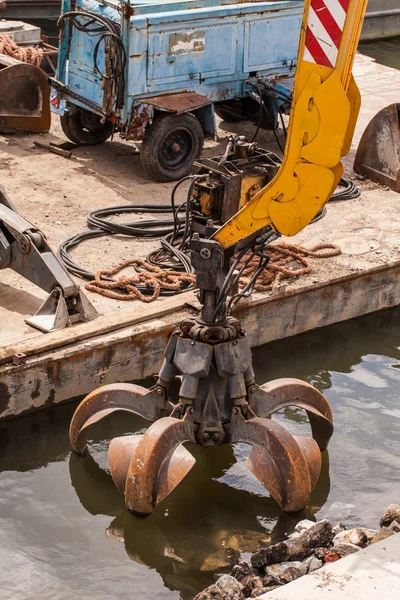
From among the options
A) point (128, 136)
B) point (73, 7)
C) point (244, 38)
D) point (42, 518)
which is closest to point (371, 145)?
point (244, 38)

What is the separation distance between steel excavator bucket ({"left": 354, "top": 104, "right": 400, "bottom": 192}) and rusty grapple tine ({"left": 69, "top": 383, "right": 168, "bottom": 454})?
5.33 meters

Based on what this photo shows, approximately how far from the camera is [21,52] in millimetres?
12430

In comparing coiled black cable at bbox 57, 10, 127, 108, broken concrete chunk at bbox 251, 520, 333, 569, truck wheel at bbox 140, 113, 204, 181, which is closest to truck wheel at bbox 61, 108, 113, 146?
coiled black cable at bbox 57, 10, 127, 108

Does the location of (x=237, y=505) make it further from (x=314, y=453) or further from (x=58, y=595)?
(x=58, y=595)

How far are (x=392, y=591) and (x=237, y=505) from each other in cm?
183

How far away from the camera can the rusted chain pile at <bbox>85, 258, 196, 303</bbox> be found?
837 cm

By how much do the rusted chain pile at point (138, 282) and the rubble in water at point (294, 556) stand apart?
2.57 meters

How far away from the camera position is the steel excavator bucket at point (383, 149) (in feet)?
36.8

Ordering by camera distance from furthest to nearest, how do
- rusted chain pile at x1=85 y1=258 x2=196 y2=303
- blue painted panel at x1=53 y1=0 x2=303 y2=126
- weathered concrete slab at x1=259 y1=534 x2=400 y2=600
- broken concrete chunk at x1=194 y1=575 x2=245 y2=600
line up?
blue painted panel at x1=53 y1=0 x2=303 y2=126, rusted chain pile at x1=85 y1=258 x2=196 y2=303, broken concrete chunk at x1=194 y1=575 x2=245 y2=600, weathered concrete slab at x1=259 y1=534 x2=400 y2=600

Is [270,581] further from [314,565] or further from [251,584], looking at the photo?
[314,565]

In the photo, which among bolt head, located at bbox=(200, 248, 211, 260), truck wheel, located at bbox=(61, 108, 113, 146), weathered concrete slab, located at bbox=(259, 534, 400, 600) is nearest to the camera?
weathered concrete slab, located at bbox=(259, 534, 400, 600)

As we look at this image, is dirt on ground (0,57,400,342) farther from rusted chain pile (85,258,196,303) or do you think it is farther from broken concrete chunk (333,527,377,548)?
broken concrete chunk (333,527,377,548)

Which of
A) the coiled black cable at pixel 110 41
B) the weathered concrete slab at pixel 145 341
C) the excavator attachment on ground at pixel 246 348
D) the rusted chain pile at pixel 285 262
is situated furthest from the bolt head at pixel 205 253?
the coiled black cable at pixel 110 41

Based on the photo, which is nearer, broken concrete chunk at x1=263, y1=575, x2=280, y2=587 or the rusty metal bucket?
broken concrete chunk at x1=263, y1=575, x2=280, y2=587
